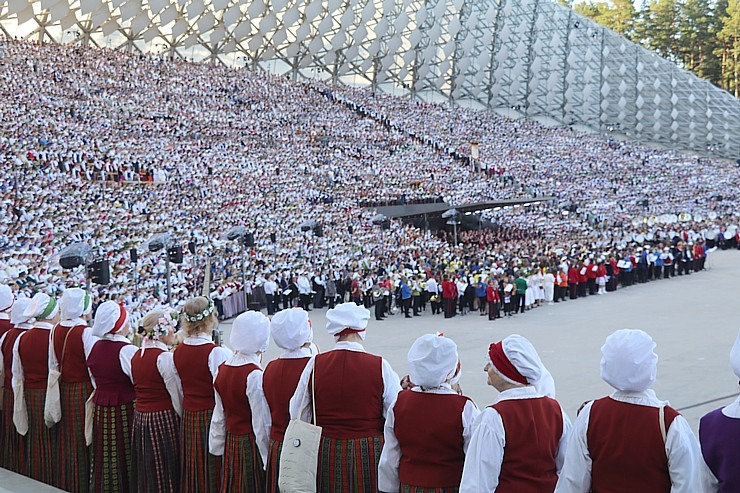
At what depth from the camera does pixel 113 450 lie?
21.6 ft

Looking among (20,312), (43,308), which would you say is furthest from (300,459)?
(20,312)

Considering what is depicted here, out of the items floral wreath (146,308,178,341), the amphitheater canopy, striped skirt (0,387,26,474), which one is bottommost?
striped skirt (0,387,26,474)

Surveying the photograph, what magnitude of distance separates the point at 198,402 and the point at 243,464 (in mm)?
580

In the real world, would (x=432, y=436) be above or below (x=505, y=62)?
below

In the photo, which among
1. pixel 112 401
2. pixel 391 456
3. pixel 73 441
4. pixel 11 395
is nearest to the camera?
pixel 391 456

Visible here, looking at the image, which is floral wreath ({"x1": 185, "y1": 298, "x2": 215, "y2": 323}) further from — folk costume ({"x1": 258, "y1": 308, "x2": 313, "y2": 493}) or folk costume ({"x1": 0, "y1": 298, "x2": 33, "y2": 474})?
folk costume ({"x1": 0, "y1": 298, "x2": 33, "y2": 474})

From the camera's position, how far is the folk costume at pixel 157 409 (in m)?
5.99

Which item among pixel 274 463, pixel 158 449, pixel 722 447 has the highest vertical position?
pixel 722 447

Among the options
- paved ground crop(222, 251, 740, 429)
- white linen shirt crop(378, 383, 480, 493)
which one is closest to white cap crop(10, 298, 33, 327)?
white linen shirt crop(378, 383, 480, 493)

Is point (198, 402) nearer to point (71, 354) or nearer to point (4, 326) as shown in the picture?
point (71, 354)

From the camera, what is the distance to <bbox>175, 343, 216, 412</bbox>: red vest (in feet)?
19.0

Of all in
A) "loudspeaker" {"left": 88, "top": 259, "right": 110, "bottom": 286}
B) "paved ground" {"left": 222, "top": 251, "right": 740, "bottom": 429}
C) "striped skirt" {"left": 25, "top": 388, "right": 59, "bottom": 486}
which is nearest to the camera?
"striped skirt" {"left": 25, "top": 388, "right": 59, "bottom": 486}

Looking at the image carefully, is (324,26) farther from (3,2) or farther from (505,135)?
(3,2)

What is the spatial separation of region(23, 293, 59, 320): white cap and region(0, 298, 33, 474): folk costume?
20cm
